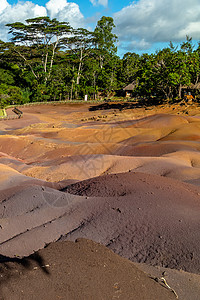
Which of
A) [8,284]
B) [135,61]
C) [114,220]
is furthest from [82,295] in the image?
[135,61]

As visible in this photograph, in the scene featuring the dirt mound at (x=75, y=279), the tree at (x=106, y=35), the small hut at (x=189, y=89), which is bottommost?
the dirt mound at (x=75, y=279)

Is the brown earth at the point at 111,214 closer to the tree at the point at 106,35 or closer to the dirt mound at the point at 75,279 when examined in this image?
the dirt mound at the point at 75,279

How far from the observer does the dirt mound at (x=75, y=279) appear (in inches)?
104

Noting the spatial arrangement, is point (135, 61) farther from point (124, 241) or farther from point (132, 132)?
point (124, 241)

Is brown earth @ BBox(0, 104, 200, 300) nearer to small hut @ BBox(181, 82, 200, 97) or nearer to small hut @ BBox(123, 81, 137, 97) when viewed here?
small hut @ BBox(181, 82, 200, 97)

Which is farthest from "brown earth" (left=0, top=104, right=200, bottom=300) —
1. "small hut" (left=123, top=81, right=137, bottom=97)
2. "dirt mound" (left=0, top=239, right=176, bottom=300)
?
"small hut" (left=123, top=81, right=137, bottom=97)

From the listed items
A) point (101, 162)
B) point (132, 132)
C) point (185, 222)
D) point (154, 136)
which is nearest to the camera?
point (185, 222)

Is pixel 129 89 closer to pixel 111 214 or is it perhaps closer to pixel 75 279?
pixel 111 214

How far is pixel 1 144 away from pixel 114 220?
1138 centimetres

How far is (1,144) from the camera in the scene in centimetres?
1453

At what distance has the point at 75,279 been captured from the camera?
288cm

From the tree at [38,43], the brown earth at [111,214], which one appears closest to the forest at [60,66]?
the tree at [38,43]

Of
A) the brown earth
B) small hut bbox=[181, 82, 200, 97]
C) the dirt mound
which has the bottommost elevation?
the brown earth

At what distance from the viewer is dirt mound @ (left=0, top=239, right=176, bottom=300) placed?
8.68 feet
